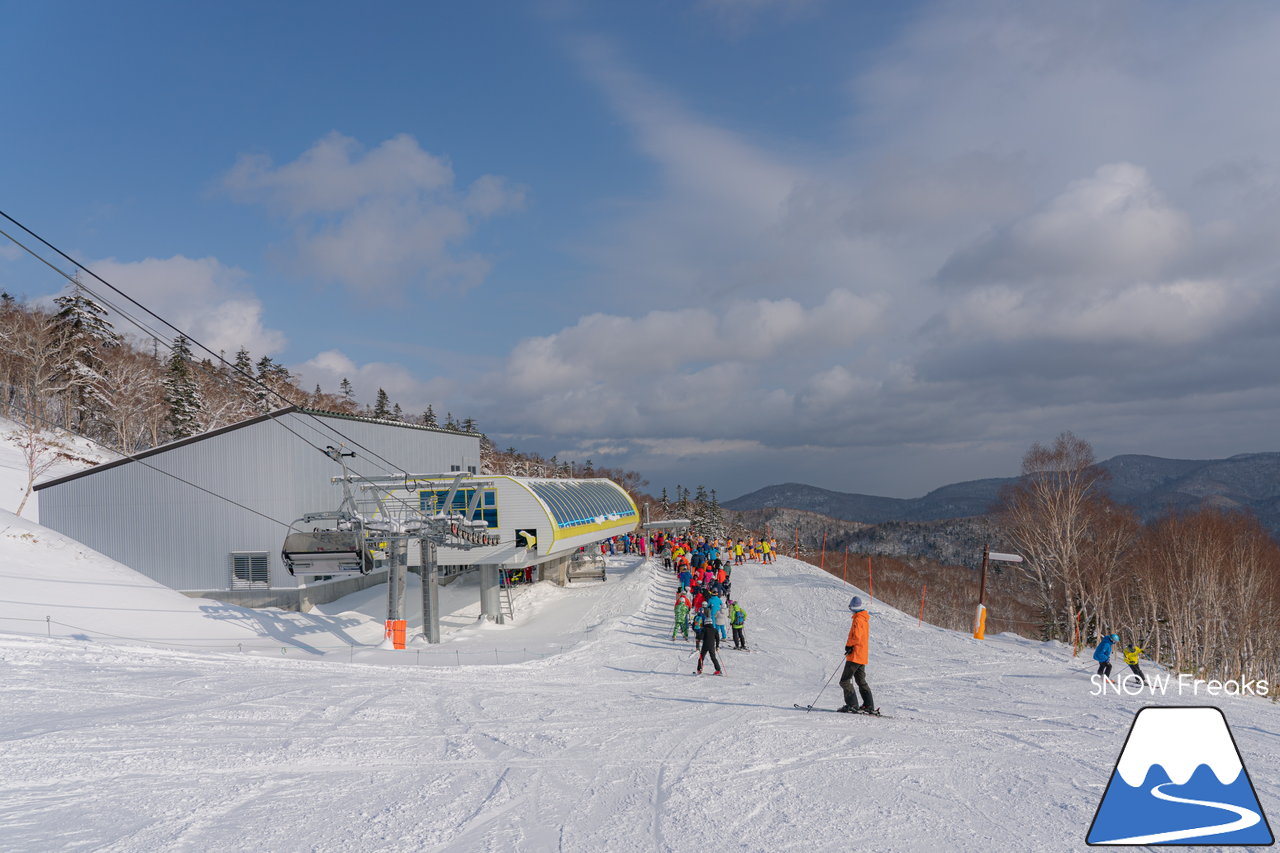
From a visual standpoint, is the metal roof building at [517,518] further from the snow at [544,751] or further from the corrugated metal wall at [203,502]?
the snow at [544,751]

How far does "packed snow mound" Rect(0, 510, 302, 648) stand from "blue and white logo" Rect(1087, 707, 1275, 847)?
64.7 feet

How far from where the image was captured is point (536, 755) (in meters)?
7.74

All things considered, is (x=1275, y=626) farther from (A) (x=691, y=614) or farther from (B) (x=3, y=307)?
(B) (x=3, y=307)

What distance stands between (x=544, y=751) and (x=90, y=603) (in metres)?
18.4

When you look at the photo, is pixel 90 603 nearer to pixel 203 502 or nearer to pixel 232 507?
pixel 232 507

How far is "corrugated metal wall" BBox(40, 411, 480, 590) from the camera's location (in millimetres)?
28922

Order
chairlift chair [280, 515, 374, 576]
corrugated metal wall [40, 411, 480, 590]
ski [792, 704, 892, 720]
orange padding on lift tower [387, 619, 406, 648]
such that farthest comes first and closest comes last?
1. corrugated metal wall [40, 411, 480, 590]
2. chairlift chair [280, 515, 374, 576]
3. orange padding on lift tower [387, 619, 406, 648]
4. ski [792, 704, 892, 720]

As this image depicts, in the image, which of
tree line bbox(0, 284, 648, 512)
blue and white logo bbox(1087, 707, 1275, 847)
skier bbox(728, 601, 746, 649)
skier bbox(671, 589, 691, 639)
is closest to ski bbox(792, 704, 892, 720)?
blue and white logo bbox(1087, 707, 1275, 847)

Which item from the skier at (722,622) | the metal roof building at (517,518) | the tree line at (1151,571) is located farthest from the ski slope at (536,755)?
the tree line at (1151,571)

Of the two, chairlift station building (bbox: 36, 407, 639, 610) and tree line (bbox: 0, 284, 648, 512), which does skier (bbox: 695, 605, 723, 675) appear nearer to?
chairlift station building (bbox: 36, 407, 639, 610)

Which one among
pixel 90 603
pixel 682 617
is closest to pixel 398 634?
pixel 682 617

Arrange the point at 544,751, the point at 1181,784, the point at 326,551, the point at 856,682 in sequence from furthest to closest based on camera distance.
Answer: the point at 326,551 → the point at 856,682 → the point at 544,751 → the point at 1181,784

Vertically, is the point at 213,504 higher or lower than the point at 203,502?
lower

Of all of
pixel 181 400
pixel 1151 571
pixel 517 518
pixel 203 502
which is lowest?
pixel 1151 571
